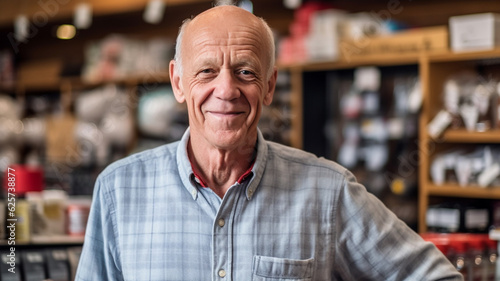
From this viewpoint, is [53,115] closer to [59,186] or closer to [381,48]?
[59,186]

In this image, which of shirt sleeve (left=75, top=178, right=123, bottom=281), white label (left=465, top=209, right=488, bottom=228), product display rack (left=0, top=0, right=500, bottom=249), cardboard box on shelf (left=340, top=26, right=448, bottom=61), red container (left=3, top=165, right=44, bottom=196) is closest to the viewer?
shirt sleeve (left=75, top=178, right=123, bottom=281)

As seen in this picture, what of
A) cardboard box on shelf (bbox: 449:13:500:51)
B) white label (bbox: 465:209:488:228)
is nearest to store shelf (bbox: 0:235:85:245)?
white label (bbox: 465:209:488:228)

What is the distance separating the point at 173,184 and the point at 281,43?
3148 mm

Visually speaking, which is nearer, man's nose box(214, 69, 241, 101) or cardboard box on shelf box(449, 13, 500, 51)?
man's nose box(214, 69, 241, 101)

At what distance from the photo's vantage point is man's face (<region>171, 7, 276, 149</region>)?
4.90 feet

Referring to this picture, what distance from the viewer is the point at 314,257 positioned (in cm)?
154

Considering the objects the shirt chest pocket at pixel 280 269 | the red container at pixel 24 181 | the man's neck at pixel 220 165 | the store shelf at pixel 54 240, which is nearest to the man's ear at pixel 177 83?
the man's neck at pixel 220 165

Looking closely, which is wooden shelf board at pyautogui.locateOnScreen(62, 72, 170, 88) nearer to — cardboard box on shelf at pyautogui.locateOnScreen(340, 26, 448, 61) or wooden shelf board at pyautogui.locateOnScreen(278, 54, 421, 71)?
wooden shelf board at pyautogui.locateOnScreen(278, 54, 421, 71)

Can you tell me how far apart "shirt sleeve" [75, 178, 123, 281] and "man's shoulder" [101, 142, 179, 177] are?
4 centimetres

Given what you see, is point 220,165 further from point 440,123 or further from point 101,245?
point 440,123

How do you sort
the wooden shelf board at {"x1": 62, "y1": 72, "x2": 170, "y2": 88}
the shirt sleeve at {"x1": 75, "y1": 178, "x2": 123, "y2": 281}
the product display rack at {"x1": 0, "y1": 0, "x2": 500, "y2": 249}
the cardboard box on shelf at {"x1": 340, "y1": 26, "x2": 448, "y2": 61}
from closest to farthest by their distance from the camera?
the shirt sleeve at {"x1": 75, "y1": 178, "x2": 123, "y2": 281}, the product display rack at {"x1": 0, "y1": 0, "x2": 500, "y2": 249}, the cardboard box on shelf at {"x1": 340, "y1": 26, "x2": 448, "y2": 61}, the wooden shelf board at {"x1": 62, "y1": 72, "x2": 170, "y2": 88}

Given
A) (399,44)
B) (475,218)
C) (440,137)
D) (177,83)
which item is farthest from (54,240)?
(399,44)

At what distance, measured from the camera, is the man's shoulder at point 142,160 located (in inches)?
64.0

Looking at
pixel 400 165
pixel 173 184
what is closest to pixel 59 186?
pixel 400 165
